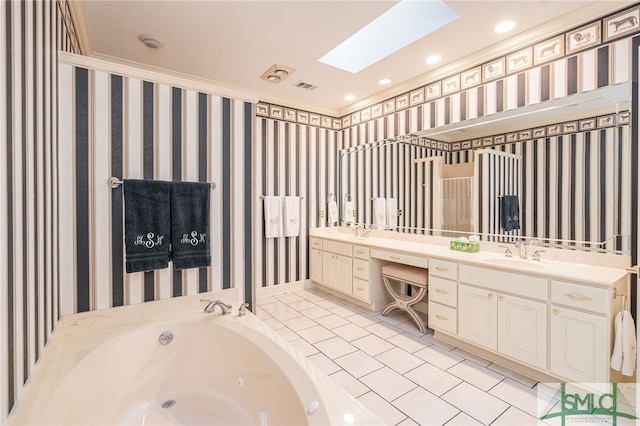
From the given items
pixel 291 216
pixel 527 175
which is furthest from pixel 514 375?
pixel 291 216

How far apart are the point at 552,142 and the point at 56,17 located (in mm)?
3490

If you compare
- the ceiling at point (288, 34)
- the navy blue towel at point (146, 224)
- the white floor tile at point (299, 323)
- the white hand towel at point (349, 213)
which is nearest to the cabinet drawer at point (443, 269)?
the white floor tile at point (299, 323)

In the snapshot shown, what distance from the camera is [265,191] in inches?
163

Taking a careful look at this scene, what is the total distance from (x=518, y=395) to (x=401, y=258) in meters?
1.42

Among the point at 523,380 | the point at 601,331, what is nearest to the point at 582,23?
the point at 601,331

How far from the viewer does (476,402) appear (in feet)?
6.28

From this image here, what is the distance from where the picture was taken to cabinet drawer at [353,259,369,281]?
3519mm

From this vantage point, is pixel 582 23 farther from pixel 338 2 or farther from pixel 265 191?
pixel 265 191

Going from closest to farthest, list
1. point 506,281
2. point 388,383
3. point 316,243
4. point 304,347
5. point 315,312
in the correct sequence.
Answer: point 388,383 < point 506,281 < point 304,347 < point 315,312 < point 316,243

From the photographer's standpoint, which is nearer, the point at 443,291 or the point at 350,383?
the point at 350,383

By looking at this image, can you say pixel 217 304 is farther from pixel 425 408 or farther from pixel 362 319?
pixel 362 319

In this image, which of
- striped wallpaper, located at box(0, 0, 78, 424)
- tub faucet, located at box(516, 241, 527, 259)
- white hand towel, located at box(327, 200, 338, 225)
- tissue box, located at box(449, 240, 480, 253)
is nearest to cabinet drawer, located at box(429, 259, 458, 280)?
tissue box, located at box(449, 240, 480, 253)

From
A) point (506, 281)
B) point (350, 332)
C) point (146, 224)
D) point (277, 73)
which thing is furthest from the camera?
point (277, 73)

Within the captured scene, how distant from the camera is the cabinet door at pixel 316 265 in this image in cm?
428
